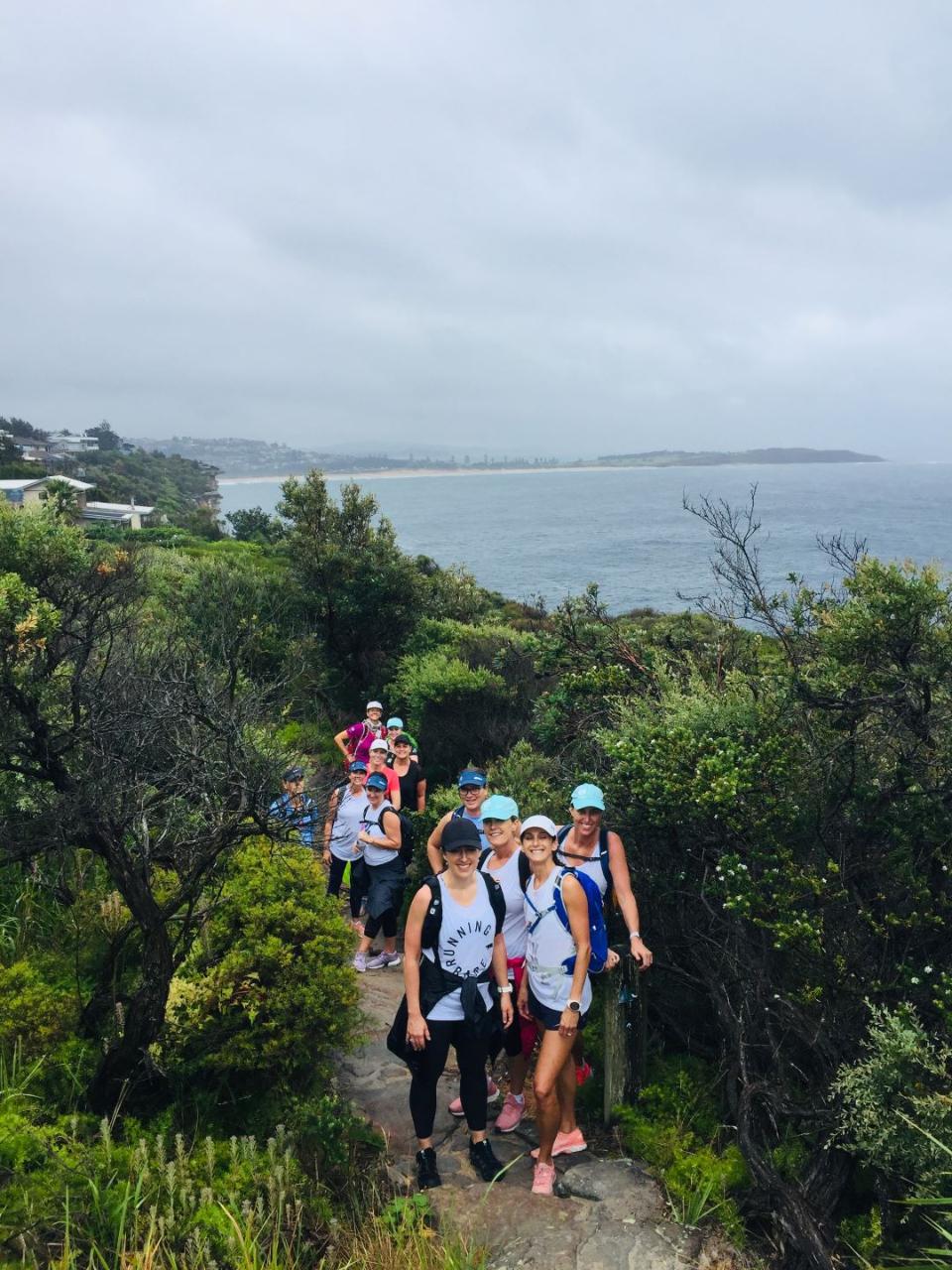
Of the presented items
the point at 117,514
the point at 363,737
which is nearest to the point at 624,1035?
the point at 363,737

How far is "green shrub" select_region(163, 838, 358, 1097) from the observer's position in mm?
5125

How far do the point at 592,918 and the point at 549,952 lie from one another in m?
0.32

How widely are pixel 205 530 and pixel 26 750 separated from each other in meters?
48.3

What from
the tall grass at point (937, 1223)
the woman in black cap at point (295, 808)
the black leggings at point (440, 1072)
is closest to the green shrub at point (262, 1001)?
the woman in black cap at point (295, 808)

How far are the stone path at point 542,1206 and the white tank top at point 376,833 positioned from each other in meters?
2.01

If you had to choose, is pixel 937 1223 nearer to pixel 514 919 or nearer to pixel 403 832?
pixel 514 919

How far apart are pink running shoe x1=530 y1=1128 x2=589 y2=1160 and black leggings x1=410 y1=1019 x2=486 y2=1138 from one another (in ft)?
1.70

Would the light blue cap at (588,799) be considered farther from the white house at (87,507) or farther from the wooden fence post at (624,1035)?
the white house at (87,507)

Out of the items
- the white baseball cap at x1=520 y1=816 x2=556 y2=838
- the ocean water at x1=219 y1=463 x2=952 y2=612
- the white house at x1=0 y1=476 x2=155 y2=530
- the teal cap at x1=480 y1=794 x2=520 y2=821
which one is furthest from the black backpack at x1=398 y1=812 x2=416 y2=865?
the white house at x1=0 y1=476 x2=155 y2=530

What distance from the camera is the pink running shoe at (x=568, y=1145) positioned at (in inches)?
193

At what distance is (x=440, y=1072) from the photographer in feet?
15.3

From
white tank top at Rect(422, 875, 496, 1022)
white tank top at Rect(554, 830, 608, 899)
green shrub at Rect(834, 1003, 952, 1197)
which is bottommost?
green shrub at Rect(834, 1003, 952, 1197)

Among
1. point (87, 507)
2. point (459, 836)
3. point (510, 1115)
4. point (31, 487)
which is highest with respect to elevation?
point (31, 487)

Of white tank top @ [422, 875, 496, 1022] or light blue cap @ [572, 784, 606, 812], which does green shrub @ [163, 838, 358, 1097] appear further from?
light blue cap @ [572, 784, 606, 812]
